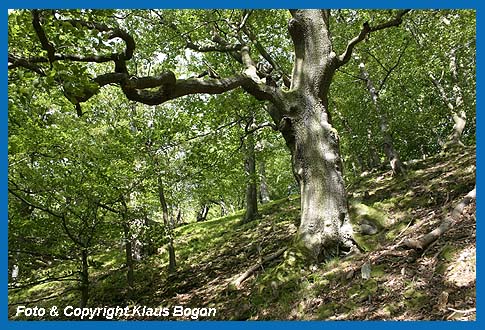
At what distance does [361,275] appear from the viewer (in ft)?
16.2

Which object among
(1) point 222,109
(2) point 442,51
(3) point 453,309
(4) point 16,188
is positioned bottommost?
(3) point 453,309

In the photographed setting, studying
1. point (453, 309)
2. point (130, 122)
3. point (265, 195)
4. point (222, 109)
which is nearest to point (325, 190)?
point (453, 309)

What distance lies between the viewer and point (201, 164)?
856cm

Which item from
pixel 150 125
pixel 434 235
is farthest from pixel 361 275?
pixel 150 125

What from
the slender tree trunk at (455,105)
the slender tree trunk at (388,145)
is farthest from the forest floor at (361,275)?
the slender tree trunk at (455,105)

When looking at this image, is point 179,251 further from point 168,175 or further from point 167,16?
point 167,16

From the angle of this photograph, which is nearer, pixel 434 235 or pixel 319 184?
pixel 434 235

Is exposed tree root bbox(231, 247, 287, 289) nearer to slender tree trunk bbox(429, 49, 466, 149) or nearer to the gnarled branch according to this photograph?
the gnarled branch

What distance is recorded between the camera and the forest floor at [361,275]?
410cm

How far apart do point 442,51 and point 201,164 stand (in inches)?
299

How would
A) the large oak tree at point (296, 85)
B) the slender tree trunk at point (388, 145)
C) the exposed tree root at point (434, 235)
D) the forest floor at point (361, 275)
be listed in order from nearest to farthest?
the forest floor at point (361, 275), the exposed tree root at point (434, 235), the large oak tree at point (296, 85), the slender tree trunk at point (388, 145)

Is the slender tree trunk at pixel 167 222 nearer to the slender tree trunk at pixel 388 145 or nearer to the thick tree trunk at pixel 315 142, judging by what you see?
the thick tree trunk at pixel 315 142

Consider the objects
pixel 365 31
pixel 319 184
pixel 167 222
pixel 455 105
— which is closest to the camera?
pixel 319 184

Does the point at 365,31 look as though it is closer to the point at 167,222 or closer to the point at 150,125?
the point at 150,125
